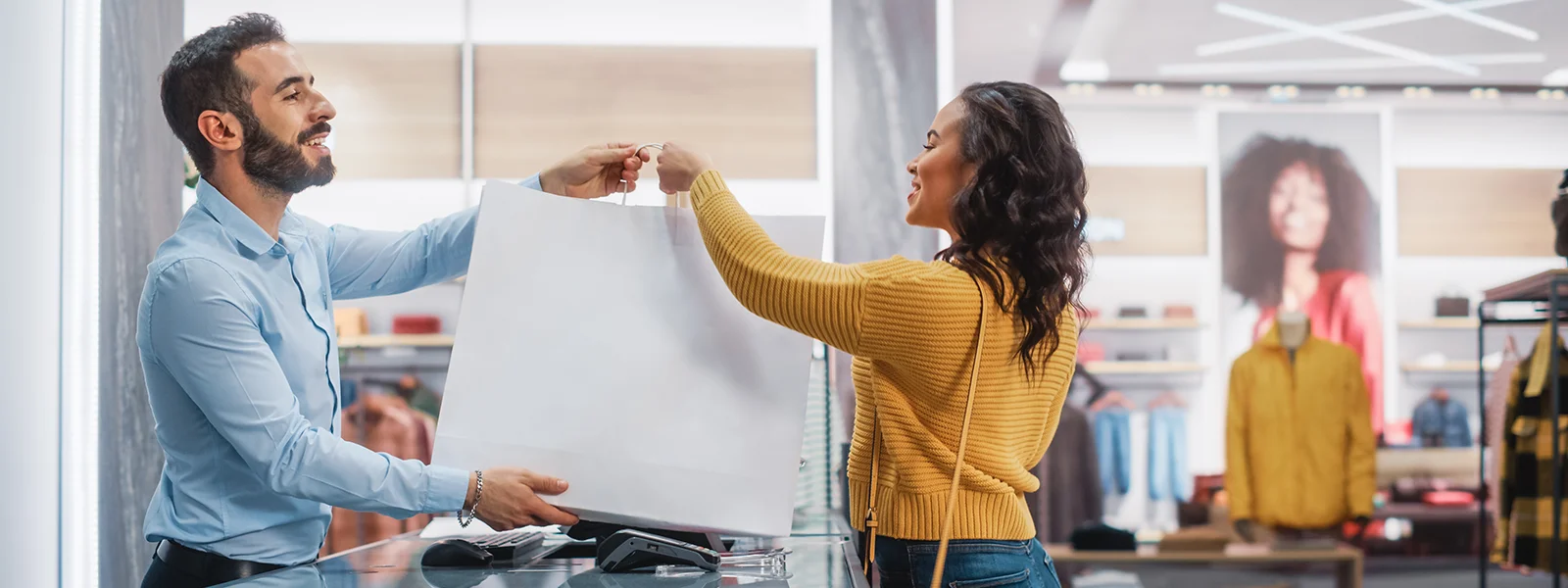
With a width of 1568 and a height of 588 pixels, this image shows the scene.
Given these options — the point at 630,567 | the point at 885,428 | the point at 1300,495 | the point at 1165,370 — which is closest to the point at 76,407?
the point at 630,567

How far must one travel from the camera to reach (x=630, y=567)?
134cm

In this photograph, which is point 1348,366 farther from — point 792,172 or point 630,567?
point 630,567

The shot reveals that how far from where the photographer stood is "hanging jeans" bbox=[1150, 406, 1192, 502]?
176 inches

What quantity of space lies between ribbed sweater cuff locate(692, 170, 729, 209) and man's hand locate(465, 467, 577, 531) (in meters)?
0.40

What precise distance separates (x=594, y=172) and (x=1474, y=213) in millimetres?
4410

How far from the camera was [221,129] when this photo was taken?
155 centimetres

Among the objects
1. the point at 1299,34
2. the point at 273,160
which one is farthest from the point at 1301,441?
the point at 273,160

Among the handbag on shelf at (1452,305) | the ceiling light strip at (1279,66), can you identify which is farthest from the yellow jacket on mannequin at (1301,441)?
the ceiling light strip at (1279,66)

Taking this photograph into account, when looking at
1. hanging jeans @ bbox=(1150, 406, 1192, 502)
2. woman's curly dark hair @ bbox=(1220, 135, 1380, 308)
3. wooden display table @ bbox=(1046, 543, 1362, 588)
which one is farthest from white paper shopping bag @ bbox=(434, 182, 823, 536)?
woman's curly dark hair @ bbox=(1220, 135, 1380, 308)

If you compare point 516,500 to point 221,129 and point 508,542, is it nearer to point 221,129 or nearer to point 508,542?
point 508,542

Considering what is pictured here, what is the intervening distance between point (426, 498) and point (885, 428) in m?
0.59

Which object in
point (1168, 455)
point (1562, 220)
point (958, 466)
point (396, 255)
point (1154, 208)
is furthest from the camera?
point (1154, 208)

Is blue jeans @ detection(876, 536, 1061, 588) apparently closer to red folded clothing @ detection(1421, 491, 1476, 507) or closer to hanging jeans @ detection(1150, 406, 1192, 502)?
hanging jeans @ detection(1150, 406, 1192, 502)

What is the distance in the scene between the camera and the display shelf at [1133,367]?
451 cm
